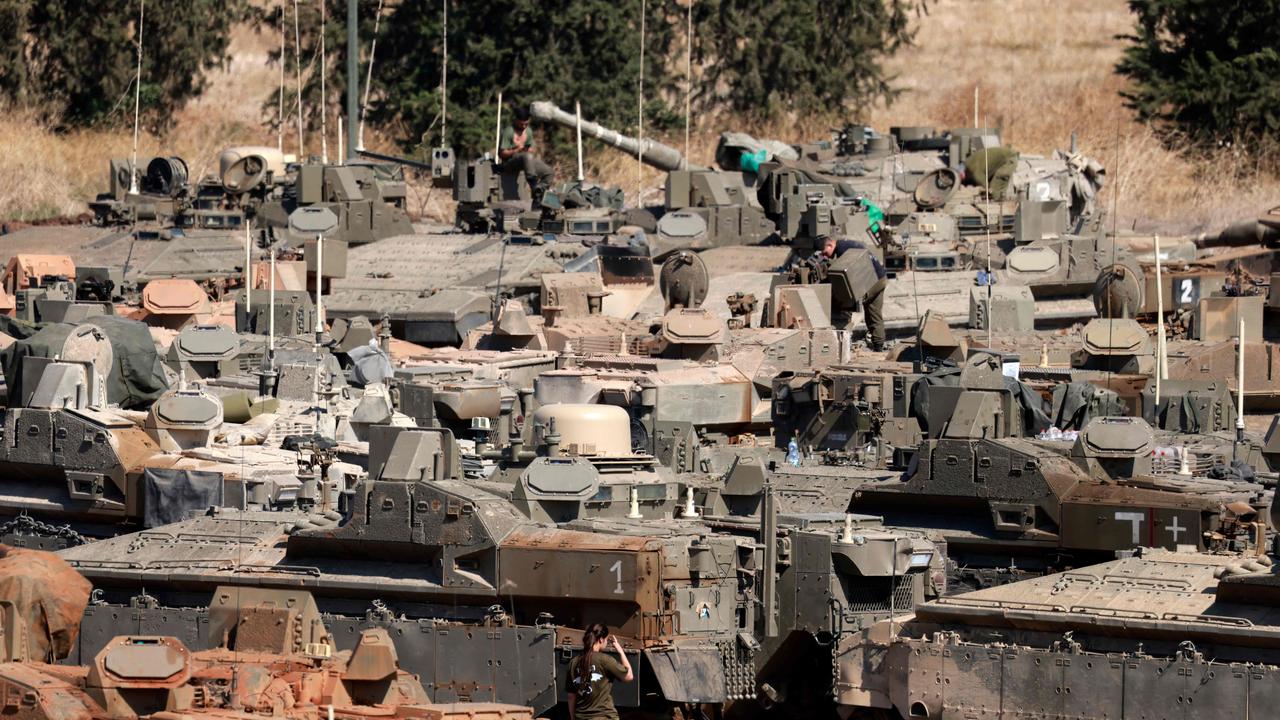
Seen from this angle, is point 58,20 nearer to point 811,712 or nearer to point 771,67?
point 771,67

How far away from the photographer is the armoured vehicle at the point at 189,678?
1137 inches

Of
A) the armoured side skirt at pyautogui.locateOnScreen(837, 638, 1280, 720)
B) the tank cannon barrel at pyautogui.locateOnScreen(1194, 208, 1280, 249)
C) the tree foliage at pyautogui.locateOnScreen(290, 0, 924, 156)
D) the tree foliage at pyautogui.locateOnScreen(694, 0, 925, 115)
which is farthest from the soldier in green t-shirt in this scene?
the tree foliage at pyautogui.locateOnScreen(694, 0, 925, 115)

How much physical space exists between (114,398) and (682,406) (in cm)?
674

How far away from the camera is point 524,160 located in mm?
60062

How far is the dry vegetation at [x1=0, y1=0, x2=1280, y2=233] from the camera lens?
6781cm

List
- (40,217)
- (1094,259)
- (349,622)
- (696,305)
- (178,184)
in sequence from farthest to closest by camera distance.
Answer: (40,217)
(178,184)
(1094,259)
(696,305)
(349,622)

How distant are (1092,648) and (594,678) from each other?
4.43m

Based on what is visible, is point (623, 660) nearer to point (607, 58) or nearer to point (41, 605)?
point (41, 605)

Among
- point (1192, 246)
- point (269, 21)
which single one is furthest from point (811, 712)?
point (269, 21)

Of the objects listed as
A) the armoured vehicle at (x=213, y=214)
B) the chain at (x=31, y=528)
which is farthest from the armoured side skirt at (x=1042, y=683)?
the armoured vehicle at (x=213, y=214)

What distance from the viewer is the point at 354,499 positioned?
33.4 meters

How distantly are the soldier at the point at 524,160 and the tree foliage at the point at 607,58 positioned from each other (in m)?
8.04

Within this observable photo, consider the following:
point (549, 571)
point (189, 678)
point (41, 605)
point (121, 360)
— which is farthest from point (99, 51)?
point (189, 678)

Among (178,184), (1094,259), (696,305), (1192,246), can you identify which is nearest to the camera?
(696,305)
